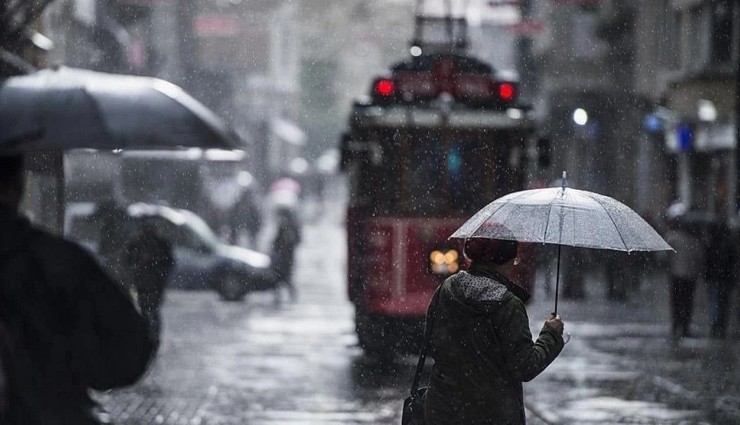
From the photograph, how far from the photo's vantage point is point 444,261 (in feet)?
54.3

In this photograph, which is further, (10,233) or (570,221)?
(570,221)

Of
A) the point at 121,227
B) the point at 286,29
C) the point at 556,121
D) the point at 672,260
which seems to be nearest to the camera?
the point at 121,227

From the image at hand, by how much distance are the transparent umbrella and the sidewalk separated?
5.42 meters

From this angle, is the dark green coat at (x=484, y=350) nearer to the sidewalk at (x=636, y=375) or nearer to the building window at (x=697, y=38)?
the sidewalk at (x=636, y=375)

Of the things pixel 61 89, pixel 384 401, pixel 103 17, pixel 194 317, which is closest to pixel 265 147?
pixel 103 17

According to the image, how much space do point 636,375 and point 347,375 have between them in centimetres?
292

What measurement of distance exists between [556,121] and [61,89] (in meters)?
44.7

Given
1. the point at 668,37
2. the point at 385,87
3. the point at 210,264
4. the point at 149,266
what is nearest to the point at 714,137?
the point at 668,37

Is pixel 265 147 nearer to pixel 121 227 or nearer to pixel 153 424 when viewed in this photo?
pixel 121 227

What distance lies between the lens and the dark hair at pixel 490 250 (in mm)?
6238

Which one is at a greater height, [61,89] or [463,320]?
[61,89]

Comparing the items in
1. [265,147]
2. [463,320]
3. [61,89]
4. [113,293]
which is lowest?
[265,147]

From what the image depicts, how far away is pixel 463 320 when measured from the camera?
6.20 meters

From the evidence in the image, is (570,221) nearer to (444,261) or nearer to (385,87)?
(444,261)
